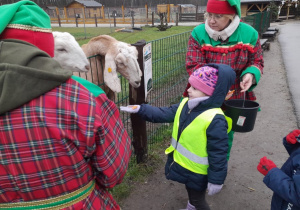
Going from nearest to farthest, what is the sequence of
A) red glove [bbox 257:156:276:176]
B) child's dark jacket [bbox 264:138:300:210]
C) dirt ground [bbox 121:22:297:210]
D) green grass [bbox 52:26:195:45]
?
child's dark jacket [bbox 264:138:300:210] < red glove [bbox 257:156:276:176] < dirt ground [bbox 121:22:297:210] < green grass [bbox 52:26:195:45]

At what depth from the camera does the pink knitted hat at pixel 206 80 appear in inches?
76.5

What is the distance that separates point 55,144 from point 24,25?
0.47 m

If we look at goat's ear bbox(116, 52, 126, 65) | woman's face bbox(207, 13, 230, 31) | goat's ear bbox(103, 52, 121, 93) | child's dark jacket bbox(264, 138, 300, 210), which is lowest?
child's dark jacket bbox(264, 138, 300, 210)

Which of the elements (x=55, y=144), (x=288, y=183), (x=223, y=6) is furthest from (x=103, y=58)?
(x=288, y=183)

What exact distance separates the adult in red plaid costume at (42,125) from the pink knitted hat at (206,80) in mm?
985

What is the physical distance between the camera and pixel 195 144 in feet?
6.54

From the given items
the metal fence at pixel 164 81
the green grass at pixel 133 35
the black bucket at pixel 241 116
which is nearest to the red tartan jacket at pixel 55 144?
the black bucket at pixel 241 116

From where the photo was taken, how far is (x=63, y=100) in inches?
37.8

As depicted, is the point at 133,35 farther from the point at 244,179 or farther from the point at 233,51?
the point at 233,51

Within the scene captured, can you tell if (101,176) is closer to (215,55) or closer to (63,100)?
(63,100)

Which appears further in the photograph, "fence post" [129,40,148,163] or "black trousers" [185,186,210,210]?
"fence post" [129,40,148,163]

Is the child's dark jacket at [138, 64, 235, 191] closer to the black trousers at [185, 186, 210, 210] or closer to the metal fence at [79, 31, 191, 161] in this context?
the black trousers at [185, 186, 210, 210]

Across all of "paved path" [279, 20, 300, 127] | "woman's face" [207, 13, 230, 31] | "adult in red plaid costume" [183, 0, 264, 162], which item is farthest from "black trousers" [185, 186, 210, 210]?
"paved path" [279, 20, 300, 127]

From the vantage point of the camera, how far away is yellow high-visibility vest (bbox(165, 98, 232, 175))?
1.95m
